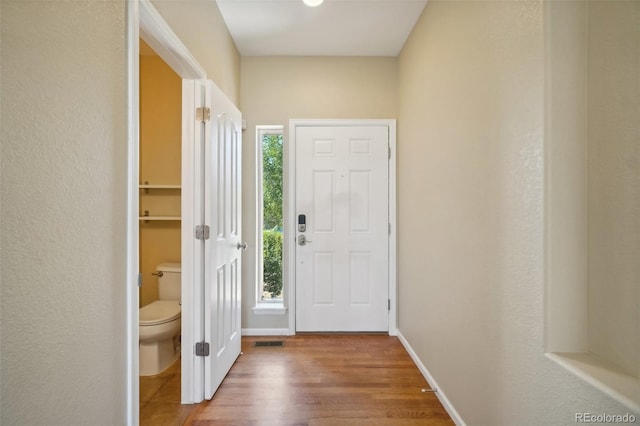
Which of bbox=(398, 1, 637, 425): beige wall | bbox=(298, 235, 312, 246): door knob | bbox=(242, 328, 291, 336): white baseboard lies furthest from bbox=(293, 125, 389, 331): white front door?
bbox=(398, 1, 637, 425): beige wall

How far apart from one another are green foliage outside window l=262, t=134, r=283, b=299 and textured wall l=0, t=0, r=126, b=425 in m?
2.05

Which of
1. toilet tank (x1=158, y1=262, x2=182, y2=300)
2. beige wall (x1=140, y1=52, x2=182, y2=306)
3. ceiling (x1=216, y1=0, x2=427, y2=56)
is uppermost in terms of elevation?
ceiling (x1=216, y1=0, x2=427, y2=56)

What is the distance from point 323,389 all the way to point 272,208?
1717mm

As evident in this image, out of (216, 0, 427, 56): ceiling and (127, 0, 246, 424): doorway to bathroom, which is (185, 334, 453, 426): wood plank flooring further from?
(216, 0, 427, 56): ceiling

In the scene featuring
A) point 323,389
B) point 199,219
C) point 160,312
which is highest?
point 199,219

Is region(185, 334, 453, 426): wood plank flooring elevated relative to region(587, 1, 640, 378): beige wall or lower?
lower

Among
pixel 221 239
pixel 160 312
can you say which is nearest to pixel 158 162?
pixel 221 239

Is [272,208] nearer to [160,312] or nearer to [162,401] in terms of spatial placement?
[160,312]

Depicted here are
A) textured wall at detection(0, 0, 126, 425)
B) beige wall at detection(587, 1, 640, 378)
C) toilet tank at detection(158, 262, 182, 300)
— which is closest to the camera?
textured wall at detection(0, 0, 126, 425)

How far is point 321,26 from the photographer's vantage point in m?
2.54

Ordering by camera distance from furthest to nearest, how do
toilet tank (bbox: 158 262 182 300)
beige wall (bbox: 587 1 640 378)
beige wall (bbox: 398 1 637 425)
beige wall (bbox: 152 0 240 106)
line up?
toilet tank (bbox: 158 262 182 300)
beige wall (bbox: 152 0 240 106)
beige wall (bbox: 398 1 637 425)
beige wall (bbox: 587 1 640 378)

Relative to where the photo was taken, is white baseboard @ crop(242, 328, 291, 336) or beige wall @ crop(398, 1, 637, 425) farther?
white baseboard @ crop(242, 328, 291, 336)

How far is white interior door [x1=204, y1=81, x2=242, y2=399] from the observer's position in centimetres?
196

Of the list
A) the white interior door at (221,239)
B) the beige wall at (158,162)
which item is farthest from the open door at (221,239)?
the beige wall at (158,162)
